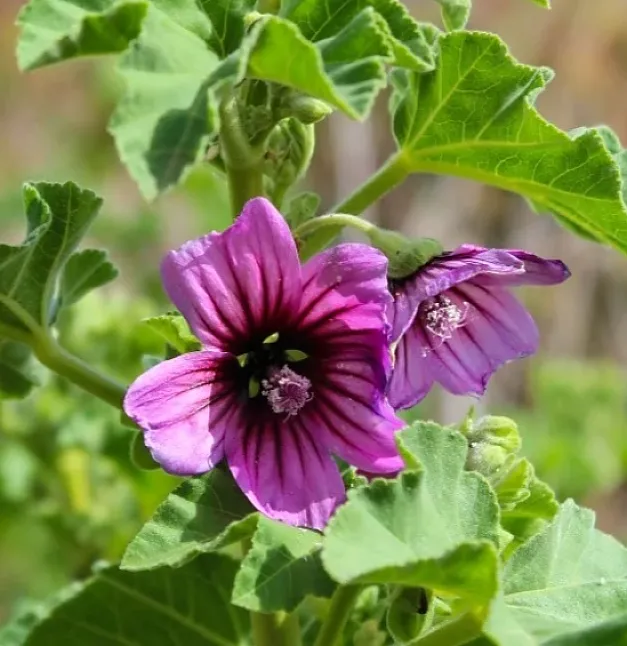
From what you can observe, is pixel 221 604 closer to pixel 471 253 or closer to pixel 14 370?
pixel 14 370

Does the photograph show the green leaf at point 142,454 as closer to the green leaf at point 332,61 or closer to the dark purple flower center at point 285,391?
the dark purple flower center at point 285,391

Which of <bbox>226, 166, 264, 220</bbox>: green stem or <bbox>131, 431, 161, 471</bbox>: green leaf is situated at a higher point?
<bbox>226, 166, 264, 220</bbox>: green stem

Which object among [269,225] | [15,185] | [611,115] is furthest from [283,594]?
[611,115]

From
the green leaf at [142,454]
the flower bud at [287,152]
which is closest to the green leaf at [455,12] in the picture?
the flower bud at [287,152]

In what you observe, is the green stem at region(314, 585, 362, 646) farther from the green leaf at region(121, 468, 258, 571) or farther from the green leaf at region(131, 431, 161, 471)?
the green leaf at region(131, 431, 161, 471)

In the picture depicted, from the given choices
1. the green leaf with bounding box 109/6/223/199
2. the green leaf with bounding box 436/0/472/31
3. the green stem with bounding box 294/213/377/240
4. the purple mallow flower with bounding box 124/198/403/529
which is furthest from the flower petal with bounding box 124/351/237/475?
the green leaf with bounding box 436/0/472/31
